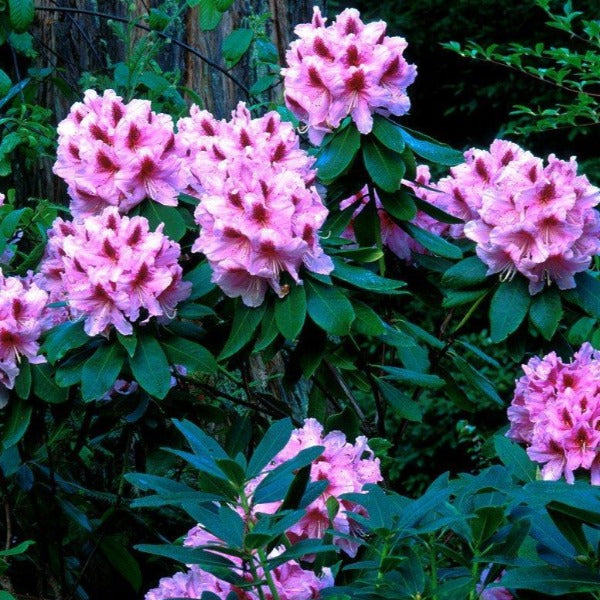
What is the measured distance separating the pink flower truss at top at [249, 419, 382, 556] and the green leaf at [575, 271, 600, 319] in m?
0.58

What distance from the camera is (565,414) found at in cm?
171

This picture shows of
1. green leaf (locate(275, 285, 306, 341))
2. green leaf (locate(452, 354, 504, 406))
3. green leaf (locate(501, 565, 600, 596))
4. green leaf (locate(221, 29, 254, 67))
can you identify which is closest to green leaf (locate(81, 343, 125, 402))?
green leaf (locate(275, 285, 306, 341))

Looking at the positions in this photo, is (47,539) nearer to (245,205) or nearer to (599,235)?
(245,205)

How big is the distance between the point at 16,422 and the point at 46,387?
84 mm

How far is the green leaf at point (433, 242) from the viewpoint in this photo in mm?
2145

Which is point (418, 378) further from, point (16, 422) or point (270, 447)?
point (270, 447)

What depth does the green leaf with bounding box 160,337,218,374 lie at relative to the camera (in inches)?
76.7

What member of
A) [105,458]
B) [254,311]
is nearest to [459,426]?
[105,458]

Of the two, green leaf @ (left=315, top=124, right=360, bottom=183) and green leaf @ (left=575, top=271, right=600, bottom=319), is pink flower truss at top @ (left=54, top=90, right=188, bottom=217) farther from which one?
green leaf @ (left=575, top=271, right=600, bottom=319)

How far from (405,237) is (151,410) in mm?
597

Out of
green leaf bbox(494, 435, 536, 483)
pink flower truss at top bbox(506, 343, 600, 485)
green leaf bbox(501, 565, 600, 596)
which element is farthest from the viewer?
pink flower truss at top bbox(506, 343, 600, 485)

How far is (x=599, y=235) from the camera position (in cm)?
210

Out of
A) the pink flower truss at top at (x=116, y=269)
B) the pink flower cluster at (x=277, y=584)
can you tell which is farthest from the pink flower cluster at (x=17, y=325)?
the pink flower cluster at (x=277, y=584)

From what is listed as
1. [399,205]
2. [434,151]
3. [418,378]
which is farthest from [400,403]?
[434,151]
